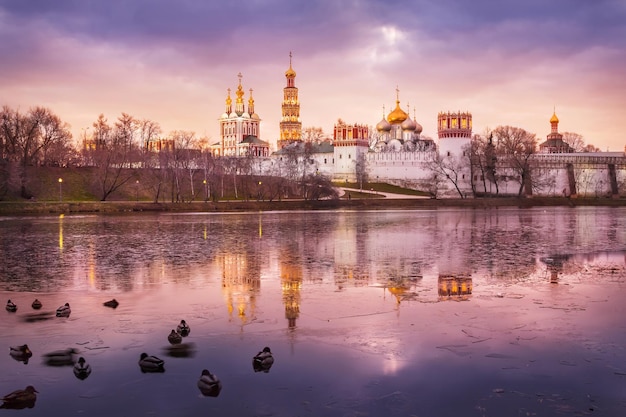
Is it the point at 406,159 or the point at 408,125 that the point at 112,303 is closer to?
the point at 406,159

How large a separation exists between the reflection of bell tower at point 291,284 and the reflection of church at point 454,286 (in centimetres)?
352

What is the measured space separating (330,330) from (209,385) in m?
3.71

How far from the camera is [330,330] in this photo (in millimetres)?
12125

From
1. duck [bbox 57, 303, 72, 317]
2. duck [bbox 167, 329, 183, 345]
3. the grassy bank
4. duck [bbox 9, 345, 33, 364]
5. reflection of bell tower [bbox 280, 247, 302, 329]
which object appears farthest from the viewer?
the grassy bank

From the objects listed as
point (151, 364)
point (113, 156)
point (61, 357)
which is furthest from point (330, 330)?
point (113, 156)

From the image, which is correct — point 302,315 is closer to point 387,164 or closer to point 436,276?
point 436,276

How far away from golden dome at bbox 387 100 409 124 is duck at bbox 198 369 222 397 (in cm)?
11292

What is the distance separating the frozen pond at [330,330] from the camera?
28.2 feet

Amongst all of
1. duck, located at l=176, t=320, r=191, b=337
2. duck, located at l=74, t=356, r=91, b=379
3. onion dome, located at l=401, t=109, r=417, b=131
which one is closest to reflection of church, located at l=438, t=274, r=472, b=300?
duck, located at l=176, t=320, r=191, b=337

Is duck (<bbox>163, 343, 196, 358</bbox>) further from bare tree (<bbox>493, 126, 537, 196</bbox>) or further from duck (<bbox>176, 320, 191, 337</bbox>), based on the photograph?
bare tree (<bbox>493, 126, 537, 196</bbox>)

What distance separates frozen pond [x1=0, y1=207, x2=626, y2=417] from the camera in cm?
861

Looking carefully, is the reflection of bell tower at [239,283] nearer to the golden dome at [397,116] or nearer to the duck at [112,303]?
the duck at [112,303]

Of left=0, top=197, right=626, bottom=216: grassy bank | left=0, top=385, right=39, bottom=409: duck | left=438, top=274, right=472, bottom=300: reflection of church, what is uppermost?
left=0, top=197, right=626, bottom=216: grassy bank

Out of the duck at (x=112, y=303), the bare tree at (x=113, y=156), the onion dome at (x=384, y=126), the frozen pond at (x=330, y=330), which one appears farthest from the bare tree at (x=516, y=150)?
the duck at (x=112, y=303)
